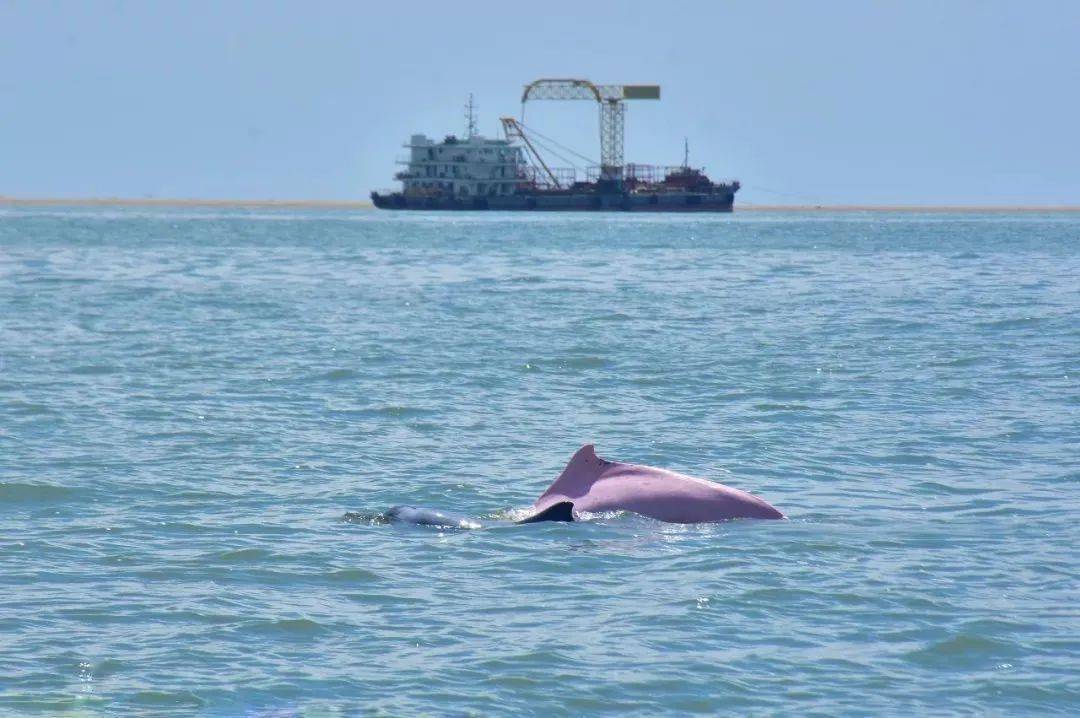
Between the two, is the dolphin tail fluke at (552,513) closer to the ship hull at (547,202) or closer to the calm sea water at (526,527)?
the calm sea water at (526,527)

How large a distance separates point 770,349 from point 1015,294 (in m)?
19.0

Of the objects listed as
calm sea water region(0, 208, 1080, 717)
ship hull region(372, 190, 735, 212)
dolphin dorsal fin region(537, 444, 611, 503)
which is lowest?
calm sea water region(0, 208, 1080, 717)

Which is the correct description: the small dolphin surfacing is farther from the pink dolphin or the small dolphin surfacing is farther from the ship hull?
the ship hull

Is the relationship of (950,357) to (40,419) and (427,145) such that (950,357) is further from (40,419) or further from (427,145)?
(427,145)

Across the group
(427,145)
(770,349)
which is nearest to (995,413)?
(770,349)

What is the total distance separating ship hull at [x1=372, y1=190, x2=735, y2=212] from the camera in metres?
190

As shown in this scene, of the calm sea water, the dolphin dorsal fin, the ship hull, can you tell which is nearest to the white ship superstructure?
the ship hull

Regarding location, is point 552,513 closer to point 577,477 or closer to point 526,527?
point 526,527

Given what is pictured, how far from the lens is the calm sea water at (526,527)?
9461 mm

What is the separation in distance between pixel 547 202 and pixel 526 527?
184 metres

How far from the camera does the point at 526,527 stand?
1366 cm

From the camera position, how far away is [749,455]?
17812mm

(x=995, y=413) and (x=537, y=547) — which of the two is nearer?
(x=537, y=547)

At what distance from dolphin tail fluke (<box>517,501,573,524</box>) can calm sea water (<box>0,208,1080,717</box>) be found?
0.64ft
